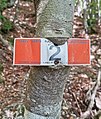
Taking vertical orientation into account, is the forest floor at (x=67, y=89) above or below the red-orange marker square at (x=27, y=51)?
below

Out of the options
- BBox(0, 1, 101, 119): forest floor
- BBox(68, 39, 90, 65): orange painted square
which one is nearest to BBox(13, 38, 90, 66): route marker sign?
BBox(68, 39, 90, 65): orange painted square

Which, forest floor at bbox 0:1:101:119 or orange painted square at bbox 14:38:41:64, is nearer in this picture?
Answer: orange painted square at bbox 14:38:41:64

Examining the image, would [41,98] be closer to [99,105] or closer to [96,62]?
[99,105]

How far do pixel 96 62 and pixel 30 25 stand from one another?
98cm

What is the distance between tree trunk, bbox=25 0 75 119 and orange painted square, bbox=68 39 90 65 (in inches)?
1.3

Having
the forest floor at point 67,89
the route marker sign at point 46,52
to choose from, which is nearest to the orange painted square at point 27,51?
the route marker sign at point 46,52

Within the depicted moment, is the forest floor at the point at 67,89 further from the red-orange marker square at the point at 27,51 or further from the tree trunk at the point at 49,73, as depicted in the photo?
the red-orange marker square at the point at 27,51

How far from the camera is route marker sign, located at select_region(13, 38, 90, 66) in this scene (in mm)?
1054

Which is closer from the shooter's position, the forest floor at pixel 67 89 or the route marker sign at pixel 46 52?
the route marker sign at pixel 46 52

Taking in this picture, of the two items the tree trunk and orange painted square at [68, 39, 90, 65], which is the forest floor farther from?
orange painted square at [68, 39, 90, 65]

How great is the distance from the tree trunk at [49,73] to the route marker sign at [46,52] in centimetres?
3

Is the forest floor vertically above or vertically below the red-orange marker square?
below

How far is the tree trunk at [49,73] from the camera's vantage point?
106cm

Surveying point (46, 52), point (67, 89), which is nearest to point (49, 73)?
point (46, 52)
